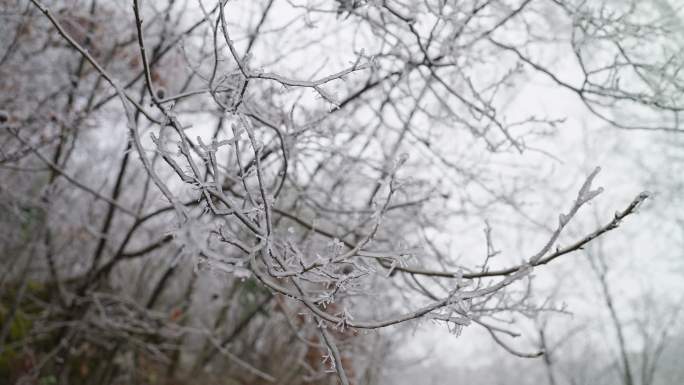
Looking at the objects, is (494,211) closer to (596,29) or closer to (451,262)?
(451,262)

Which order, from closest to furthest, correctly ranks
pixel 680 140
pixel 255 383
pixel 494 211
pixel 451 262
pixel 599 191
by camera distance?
pixel 599 191, pixel 451 262, pixel 494 211, pixel 680 140, pixel 255 383

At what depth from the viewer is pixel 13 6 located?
3.95m

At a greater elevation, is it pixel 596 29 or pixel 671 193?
pixel 671 193

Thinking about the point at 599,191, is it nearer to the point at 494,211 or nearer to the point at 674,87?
the point at 674,87

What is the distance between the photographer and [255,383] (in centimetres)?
982

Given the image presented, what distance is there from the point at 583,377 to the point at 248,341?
776 centimetres

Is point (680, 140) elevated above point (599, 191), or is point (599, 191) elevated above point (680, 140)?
point (680, 140)

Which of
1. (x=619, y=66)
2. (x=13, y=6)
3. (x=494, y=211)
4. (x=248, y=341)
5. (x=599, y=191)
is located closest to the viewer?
(x=599, y=191)

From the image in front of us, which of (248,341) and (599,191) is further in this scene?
(248,341)

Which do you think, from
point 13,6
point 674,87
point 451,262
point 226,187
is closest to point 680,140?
point 674,87

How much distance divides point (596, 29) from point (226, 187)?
7.62ft

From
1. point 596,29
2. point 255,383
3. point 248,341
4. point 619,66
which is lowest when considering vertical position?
point 255,383

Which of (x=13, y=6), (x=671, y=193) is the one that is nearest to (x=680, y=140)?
(x=671, y=193)

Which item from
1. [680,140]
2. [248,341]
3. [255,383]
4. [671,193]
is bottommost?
[255,383]
